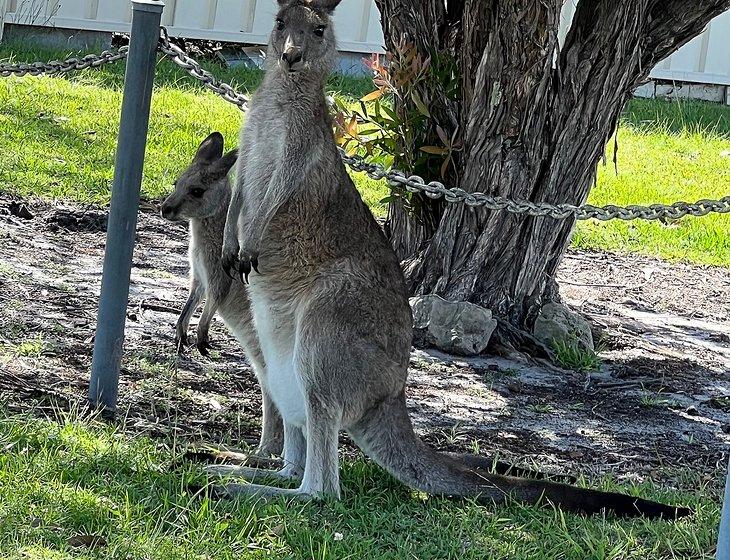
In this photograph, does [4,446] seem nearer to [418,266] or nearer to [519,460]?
[519,460]

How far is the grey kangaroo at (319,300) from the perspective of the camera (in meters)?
3.87

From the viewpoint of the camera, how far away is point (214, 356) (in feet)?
18.1

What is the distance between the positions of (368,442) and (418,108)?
2516 mm

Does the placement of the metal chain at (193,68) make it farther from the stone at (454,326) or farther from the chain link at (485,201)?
the stone at (454,326)

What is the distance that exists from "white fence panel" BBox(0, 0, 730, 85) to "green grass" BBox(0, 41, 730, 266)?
773mm

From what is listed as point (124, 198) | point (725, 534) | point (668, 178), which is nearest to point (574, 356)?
point (124, 198)

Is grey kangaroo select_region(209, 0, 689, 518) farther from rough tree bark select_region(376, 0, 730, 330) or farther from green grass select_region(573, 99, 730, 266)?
green grass select_region(573, 99, 730, 266)

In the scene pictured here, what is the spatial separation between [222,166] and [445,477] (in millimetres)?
1543

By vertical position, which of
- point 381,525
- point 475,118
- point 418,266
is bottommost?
point 381,525

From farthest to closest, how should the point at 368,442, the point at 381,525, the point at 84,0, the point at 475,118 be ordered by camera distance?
the point at 84,0
the point at 475,118
the point at 368,442
the point at 381,525

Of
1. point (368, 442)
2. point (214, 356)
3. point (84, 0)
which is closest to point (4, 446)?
point (368, 442)

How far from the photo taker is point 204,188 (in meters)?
4.56

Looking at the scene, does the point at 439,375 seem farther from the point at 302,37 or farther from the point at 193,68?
the point at 302,37

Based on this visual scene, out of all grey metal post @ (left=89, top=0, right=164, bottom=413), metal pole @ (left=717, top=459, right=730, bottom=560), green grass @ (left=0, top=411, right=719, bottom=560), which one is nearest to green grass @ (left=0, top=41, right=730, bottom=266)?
grey metal post @ (left=89, top=0, right=164, bottom=413)
